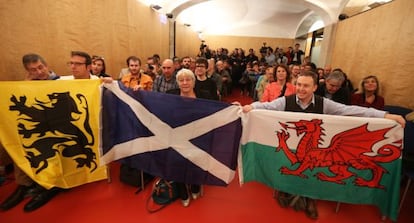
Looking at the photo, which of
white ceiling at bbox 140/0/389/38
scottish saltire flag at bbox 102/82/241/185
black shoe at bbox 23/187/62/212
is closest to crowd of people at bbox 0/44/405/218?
black shoe at bbox 23/187/62/212

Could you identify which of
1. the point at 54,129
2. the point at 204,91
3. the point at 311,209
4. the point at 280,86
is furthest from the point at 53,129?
the point at 280,86

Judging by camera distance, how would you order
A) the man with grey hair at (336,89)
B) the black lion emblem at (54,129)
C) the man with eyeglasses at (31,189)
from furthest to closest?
1. the man with grey hair at (336,89)
2. the man with eyeglasses at (31,189)
3. the black lion emblem at (54,129)

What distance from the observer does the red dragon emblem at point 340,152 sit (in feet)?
5.64

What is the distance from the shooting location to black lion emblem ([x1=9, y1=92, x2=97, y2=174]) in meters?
1.83

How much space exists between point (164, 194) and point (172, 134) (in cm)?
67

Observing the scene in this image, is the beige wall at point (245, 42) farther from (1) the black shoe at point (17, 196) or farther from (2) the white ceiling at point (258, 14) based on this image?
(1) the black shoe at point (17, 196)

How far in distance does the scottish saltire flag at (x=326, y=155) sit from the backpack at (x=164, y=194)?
27.9 inches

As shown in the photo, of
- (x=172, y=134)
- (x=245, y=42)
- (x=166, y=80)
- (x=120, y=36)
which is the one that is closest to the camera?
(x=172, y=134)

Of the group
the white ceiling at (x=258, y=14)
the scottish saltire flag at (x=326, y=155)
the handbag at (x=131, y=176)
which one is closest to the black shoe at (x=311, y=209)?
the scottish saltire flag at (x=326, y=155)

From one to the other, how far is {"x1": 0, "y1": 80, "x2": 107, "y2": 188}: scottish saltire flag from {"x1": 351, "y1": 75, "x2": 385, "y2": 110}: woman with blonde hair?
346 centimetres

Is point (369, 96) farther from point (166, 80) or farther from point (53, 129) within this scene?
point (53, 129)

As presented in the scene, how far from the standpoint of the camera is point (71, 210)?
1.92m

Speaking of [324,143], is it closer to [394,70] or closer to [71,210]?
[71,210]

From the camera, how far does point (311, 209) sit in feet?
6.55
